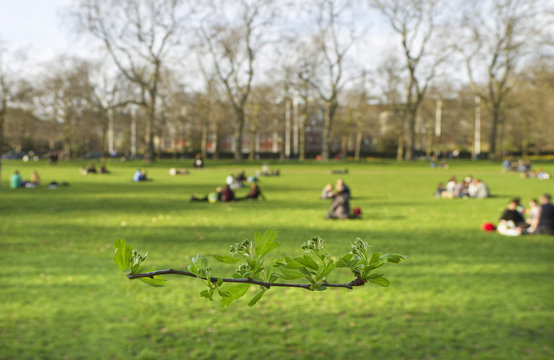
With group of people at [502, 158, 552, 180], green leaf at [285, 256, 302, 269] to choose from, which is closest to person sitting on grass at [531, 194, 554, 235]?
green leaf at [285, 256, 302, 269]

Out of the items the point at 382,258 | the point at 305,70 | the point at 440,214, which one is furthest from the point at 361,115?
the point at 382,258

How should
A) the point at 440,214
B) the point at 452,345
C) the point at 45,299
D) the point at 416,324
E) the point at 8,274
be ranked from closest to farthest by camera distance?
1. the point at 452,345
2. the point at 416,324
3. the point at 45,299
4. the point at 8,274
5. the point at 440,214

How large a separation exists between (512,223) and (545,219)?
88 centimetres

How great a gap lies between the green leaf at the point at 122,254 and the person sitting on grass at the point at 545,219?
16.0 m

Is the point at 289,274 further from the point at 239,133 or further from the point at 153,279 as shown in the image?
the point at 239,133

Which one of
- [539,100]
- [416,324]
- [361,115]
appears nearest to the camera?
A: [416,324]

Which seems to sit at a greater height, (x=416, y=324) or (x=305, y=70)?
(x=305, y=70)

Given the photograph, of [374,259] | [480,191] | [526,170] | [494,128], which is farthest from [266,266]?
[494,128]

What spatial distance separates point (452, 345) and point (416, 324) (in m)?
0.77

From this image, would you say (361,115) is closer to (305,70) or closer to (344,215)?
(305,70)

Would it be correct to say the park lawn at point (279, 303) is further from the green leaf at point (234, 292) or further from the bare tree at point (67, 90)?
the bare tree at point (67, 90)

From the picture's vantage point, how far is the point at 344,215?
1780cm

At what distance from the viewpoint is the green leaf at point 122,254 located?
78 cm

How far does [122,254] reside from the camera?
781 millimetres
